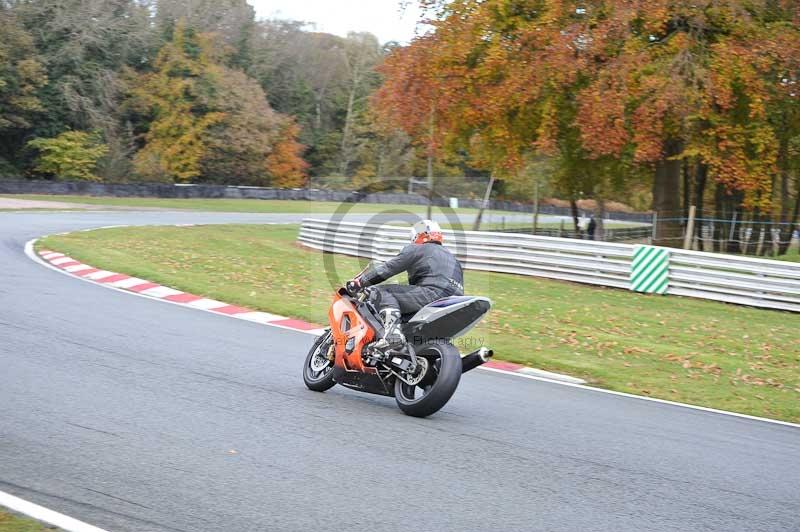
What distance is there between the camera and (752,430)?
8.70 metres

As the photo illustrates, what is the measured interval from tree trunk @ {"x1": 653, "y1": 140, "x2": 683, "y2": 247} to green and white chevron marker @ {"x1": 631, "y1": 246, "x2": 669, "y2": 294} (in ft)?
27.7

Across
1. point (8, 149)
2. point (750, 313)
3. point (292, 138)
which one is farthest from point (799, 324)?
point (292, 138)

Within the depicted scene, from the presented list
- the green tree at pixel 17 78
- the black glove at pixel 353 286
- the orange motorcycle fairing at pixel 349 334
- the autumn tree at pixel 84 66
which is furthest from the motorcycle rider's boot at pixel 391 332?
the autumn tree at pixel 84 66

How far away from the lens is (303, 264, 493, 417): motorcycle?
302 inches

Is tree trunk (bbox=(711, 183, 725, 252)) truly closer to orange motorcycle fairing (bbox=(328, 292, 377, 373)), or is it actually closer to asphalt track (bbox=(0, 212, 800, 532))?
asphalt track (bbox=(0, 212, 800, 532))

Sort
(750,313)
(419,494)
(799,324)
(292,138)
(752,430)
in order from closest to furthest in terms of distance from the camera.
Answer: (419,494), (752,430), (799,324), (750,313), (292,138)

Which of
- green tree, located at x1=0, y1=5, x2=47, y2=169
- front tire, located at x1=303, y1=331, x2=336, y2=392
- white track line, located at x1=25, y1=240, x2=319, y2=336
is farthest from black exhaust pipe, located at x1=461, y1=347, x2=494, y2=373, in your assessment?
green tree, located at x1=0, y1=5, x2=47, y2=169

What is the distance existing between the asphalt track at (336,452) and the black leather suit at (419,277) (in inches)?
39.4

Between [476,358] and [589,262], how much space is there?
1336 centimetres

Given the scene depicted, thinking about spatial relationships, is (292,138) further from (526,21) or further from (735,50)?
(735,50)

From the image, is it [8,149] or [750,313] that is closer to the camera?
[750,313]

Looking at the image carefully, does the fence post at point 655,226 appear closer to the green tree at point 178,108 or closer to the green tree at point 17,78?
the green tree at point 178,108

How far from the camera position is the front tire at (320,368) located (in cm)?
872

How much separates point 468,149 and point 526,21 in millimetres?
5500
